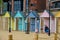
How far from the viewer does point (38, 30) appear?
11.8ft

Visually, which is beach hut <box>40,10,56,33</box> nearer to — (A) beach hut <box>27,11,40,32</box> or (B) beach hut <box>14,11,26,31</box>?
(A) beach hut <box>27,11,40,32</box>

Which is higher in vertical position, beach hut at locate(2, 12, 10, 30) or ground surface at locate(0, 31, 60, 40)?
beach hut at locate(2, 12, 10, 30)

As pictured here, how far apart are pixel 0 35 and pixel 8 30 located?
25 cm

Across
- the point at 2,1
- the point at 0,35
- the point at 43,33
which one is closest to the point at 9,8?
the point at 2,1

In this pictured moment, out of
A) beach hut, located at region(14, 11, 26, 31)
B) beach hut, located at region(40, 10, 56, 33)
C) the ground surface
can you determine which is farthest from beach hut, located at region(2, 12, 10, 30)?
beach hut, located at region(40, 10, 56, 33)

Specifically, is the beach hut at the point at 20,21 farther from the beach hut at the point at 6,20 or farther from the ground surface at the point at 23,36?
the beach hut at the point at 6,20

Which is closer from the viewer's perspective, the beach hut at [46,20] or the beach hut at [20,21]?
the beach hut at [46,20]

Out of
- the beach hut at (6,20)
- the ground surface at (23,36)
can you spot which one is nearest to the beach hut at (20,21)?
the ground surface at (23,36)

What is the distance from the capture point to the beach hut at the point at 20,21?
3762mm

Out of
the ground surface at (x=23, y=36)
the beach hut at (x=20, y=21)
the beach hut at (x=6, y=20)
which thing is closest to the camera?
the ground surface at (x=23, y=36)

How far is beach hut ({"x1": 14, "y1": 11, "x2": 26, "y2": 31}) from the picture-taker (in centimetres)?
376

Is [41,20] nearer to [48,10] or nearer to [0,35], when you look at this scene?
[48,10]

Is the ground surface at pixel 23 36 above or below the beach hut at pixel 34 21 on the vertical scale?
below

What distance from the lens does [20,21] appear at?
150 inches
